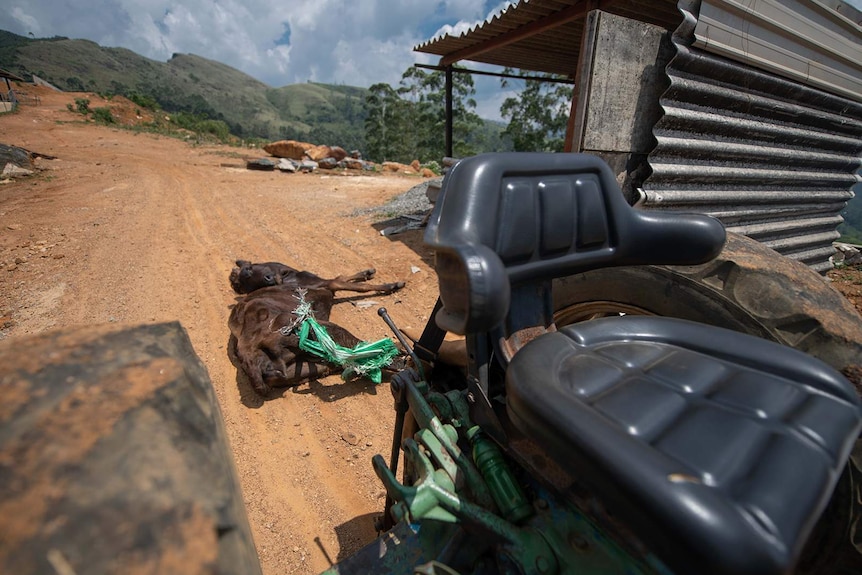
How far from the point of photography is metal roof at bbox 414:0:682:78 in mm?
4676

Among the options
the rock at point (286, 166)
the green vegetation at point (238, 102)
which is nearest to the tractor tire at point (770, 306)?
the rock at point (286, 166)

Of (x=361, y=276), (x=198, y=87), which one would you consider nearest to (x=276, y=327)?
(x=361, y=276)

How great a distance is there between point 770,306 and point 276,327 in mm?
2933

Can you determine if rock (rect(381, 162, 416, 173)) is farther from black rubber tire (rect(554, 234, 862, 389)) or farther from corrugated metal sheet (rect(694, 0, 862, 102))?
black rubber tire (rect(554, 234, 862, 389))

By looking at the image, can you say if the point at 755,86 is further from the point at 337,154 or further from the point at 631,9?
the point at 337,154

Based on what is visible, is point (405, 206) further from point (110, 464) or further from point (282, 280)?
point (110, 464)

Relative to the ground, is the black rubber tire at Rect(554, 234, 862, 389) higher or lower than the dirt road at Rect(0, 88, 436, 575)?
higher

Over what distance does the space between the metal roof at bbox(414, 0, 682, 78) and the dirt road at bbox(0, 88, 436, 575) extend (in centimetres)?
300

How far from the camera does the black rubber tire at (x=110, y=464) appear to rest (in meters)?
0.50

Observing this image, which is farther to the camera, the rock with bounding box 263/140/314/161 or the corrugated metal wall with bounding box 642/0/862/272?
the rock with bounding box 263/140/314/161

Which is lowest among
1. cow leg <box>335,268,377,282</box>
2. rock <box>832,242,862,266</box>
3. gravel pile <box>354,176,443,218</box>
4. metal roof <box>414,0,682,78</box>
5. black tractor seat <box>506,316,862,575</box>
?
rock <box>832,242,862,266</box>

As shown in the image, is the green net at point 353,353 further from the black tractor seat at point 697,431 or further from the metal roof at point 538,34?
the metal roof at point 538,34

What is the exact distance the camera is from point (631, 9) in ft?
16.4

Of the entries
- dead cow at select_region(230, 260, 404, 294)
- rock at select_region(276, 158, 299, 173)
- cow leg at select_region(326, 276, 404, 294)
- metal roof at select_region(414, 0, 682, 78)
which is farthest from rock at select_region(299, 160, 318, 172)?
cow leg at select_region(326, 276, 404, 294)
